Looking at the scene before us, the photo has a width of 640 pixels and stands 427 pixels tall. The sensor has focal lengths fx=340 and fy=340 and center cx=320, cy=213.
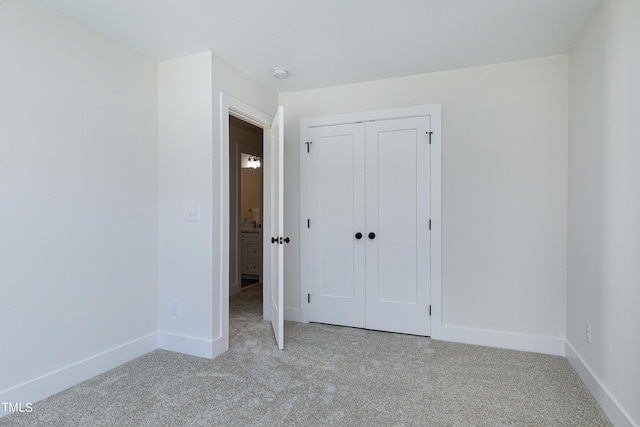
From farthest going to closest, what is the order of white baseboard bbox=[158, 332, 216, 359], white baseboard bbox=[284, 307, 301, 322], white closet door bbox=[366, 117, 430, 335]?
white baseboard bbox=[284, 307, 301, 322] → white closet door bbox=[366, 117, 430, 335] → white baseboard bbox=[158, 332, 216, 359]

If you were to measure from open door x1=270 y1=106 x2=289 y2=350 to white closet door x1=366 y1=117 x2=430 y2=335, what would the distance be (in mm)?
900

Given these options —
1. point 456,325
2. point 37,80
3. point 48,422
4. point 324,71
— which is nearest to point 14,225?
point 37,80

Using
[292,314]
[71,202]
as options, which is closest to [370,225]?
[292,314]

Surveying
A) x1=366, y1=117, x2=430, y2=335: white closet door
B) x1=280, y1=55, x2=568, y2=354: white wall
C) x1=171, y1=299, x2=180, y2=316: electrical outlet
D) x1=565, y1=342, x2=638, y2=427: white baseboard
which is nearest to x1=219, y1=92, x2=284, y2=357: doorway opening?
x1=171, y1=299, x2=180, y2=316: electrical outlet

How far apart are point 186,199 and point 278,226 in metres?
0.80

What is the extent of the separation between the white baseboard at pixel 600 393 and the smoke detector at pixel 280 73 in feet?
10.5

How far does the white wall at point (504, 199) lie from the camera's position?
2777mm

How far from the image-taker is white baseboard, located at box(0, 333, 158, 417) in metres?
1.98

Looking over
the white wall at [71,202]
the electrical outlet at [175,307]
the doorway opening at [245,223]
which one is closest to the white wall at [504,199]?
the doorway opening at [245,223]

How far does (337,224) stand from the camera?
11.4 ft

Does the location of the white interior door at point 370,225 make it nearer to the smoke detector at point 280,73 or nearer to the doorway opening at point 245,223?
the smoke detector at point 280,73

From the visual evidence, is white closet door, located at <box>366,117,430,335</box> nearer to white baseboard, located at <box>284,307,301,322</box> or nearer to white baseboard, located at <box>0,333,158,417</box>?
white baseboard, located at <box>284,307,301,322</box>

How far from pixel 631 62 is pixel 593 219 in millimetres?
954

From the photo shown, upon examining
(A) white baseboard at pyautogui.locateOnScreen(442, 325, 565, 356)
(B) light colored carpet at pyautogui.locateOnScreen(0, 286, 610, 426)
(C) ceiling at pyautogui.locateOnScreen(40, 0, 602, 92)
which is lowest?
(B) light colored carpet at pyautogui.locateOnScreen(0, 286, 610, 426)
